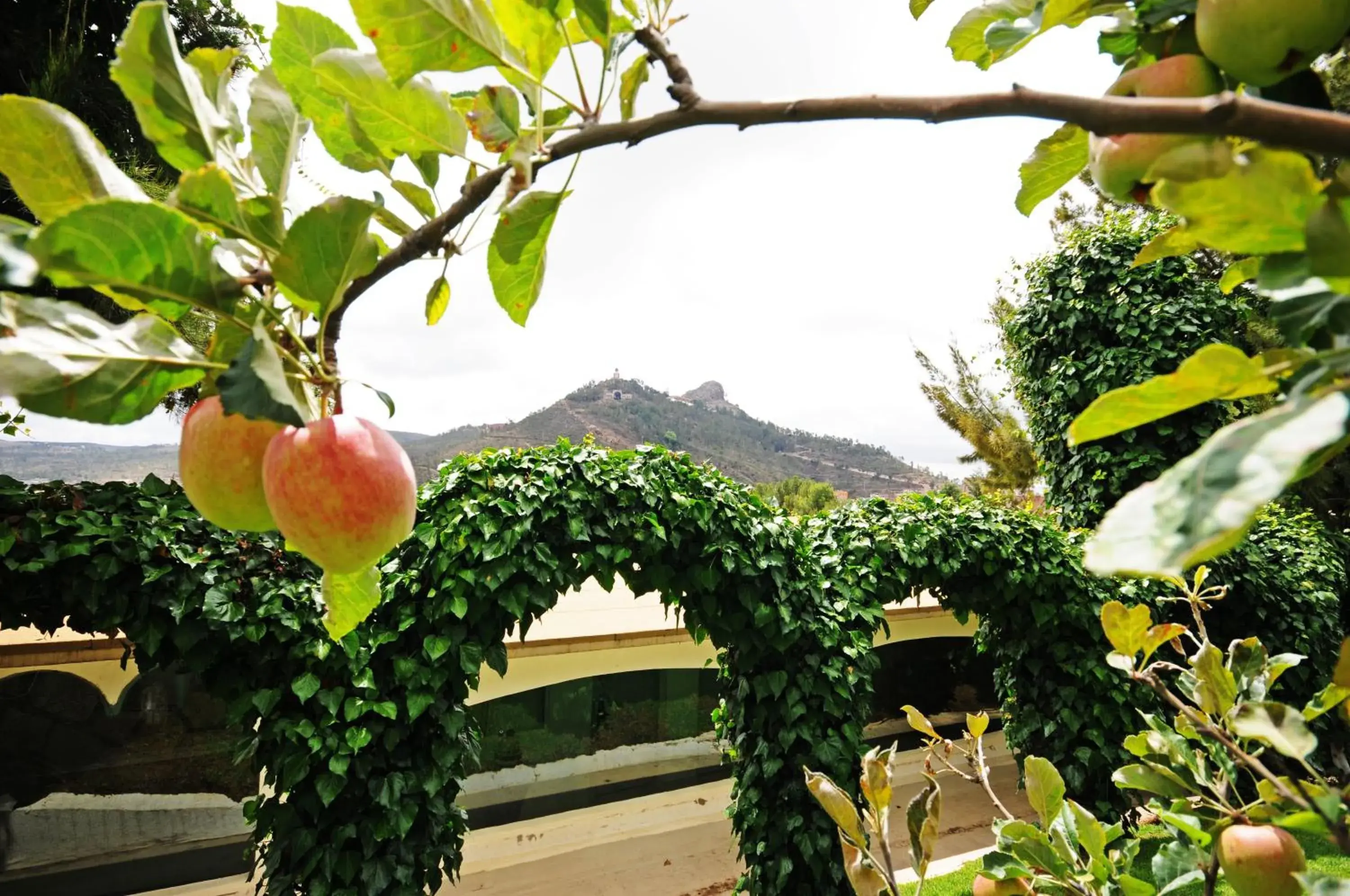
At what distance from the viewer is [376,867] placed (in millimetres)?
2303

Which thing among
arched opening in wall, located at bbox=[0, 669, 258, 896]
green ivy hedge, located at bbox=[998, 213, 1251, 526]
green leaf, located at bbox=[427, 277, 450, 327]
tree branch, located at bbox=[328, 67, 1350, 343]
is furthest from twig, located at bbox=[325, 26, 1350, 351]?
arched opening in wall, located at bbox=[0, 669, 258, 896]

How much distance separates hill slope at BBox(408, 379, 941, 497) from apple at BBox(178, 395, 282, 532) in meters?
27.1

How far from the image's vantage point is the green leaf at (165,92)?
315 mm

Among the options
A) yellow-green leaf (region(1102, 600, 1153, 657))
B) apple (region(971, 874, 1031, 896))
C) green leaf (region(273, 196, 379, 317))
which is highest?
green leaf (region(273, 196, 379, 317))

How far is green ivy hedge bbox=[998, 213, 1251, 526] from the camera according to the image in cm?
397

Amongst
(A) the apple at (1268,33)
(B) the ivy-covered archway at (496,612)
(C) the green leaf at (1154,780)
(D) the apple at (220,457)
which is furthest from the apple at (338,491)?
(B) the ivy-covered archway at (496,612)

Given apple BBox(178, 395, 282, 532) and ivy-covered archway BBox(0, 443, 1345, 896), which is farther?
ivy-covered archway BBox(0, 443, 1345, 896)

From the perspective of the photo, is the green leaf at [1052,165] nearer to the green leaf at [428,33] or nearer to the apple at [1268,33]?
the apple at [1268,33]

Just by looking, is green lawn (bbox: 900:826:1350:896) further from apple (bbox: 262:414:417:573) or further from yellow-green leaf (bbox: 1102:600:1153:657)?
apple (bbox: 262:414:417:573)

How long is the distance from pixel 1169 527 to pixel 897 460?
115ft

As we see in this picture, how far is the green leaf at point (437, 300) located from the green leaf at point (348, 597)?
166 millimetres

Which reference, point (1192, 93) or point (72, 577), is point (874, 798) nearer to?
point (1192, 93)

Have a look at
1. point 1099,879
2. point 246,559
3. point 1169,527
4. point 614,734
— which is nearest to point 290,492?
point 1169,527

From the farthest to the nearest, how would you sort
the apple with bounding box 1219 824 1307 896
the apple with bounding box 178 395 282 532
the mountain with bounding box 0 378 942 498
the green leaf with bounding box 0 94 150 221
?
the mountain with bounding box 0 378 942 498 < the apple with bounding box 1219 824 1307 896 < the apple with bounding box 178 395 282 532 < the green leaf with bounding box 0 94 150 221
